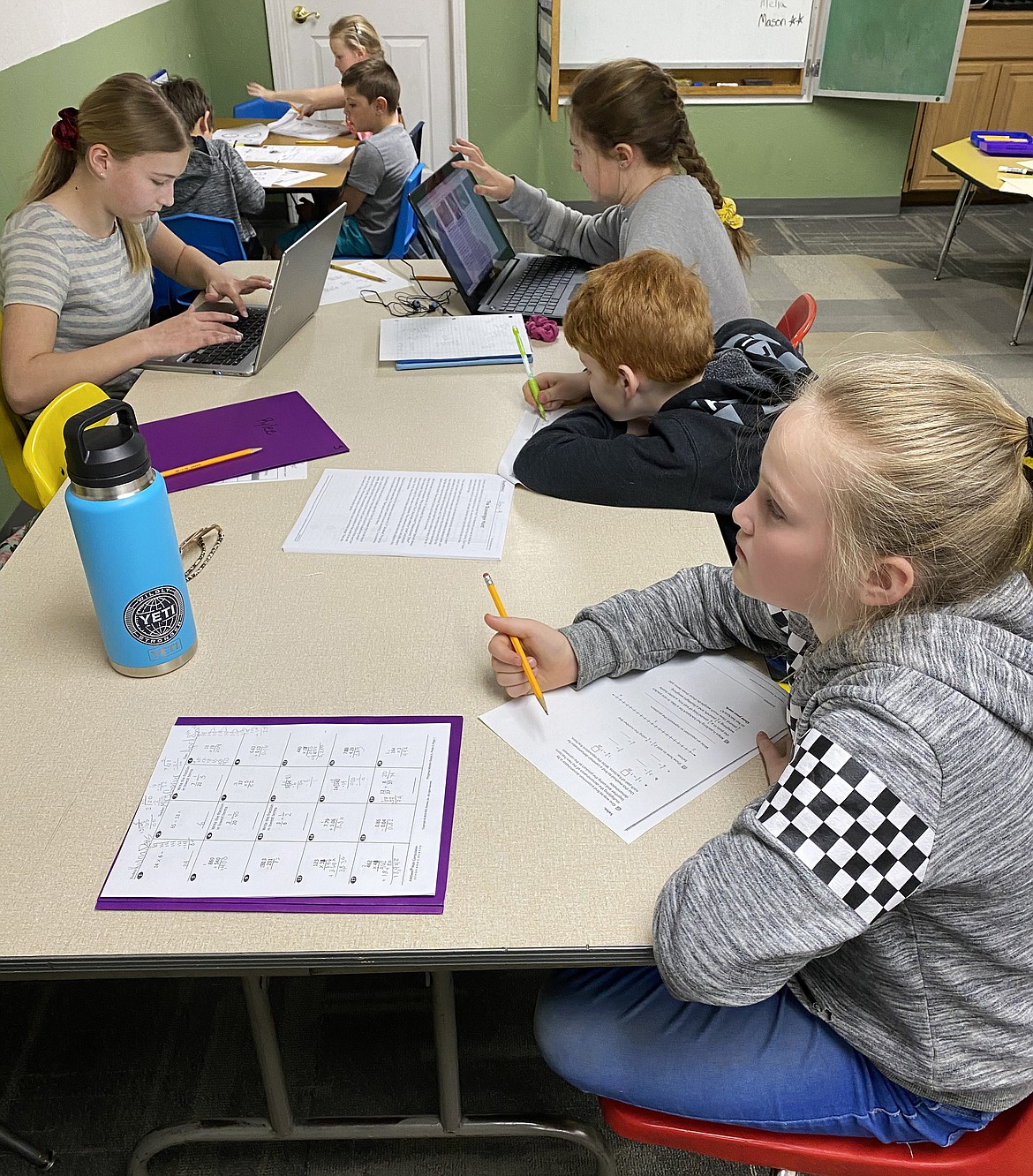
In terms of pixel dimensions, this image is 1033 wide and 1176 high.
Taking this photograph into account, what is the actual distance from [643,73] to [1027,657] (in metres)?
1.75

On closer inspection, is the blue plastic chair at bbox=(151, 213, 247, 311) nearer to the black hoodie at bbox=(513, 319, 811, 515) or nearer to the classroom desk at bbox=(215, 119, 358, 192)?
the classroom desk at bbox=(215, 119, 358, 192)

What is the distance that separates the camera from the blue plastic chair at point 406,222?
314cm

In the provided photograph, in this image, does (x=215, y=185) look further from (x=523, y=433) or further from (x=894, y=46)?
(x=894, y=46)

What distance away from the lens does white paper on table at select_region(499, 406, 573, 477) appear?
4.87 ft

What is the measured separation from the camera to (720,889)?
0.76m

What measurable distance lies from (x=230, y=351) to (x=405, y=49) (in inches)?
152

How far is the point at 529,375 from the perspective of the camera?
1.79 metres

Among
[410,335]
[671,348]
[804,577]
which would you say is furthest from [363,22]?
[804,577]

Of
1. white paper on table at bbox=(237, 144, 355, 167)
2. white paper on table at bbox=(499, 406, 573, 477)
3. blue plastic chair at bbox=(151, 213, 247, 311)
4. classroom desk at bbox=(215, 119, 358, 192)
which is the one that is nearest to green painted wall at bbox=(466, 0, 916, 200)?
classroom desk at bbox=(215, 119, 358, 192)

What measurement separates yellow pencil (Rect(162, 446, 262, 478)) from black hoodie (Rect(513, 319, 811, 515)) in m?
0.43

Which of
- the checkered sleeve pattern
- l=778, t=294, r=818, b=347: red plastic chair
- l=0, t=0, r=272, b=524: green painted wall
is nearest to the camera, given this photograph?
the checkered sleeve pattern

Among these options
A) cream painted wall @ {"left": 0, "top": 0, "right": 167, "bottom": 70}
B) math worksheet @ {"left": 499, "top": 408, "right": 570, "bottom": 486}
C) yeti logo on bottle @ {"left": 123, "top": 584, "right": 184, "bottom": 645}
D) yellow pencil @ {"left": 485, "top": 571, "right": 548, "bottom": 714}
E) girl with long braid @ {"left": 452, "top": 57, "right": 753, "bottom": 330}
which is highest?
cream painted wall @ {"left": 0, "top": 0, "right": 167, "bottom": 70}

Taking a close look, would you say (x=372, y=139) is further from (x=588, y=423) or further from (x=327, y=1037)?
(x=327, y=1037)

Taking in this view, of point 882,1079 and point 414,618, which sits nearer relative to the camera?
point 882,1079
